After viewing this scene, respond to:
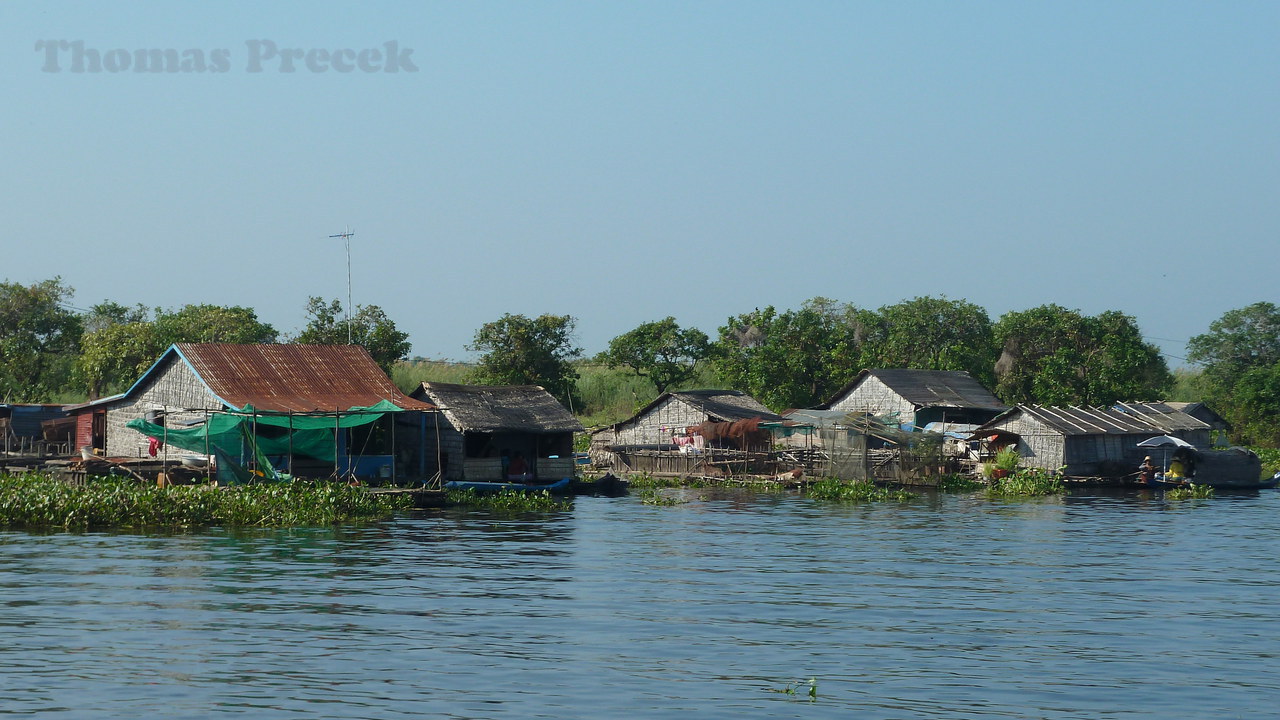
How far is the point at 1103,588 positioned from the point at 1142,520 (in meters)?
12.4

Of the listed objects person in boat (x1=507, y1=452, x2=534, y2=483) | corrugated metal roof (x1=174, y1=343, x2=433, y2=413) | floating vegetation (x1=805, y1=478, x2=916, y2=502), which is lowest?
floating vegetation (x1=805, y1=478, x2=916, y2=502)

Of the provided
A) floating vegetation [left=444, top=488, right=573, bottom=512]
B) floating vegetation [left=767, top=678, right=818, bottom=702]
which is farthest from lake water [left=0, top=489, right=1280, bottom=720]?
floating vegetation [left=444, top=488, right=573, bottom=512]

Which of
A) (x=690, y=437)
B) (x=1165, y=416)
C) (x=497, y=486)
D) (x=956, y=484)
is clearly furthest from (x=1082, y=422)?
(x=497, y=486)

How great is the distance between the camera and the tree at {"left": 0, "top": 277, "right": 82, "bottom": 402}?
53281 millimetres

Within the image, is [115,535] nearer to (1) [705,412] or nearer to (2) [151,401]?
(2) [151,401]

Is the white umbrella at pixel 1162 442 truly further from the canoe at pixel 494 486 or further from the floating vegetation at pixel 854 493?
the canoe at pixel 494 486

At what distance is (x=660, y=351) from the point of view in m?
58.8

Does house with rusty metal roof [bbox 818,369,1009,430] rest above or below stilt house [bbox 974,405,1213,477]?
above

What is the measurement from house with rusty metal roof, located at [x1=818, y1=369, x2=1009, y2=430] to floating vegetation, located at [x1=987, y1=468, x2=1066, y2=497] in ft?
25.8

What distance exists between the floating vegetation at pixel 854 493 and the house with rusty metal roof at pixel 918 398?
11.0 metres

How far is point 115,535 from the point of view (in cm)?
2273

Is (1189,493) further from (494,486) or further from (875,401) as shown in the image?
(494,486)

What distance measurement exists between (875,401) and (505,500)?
77.0 ft

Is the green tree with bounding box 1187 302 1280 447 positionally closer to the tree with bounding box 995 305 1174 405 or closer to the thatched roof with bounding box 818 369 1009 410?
the tree with bounding box 995 305 1174 405
